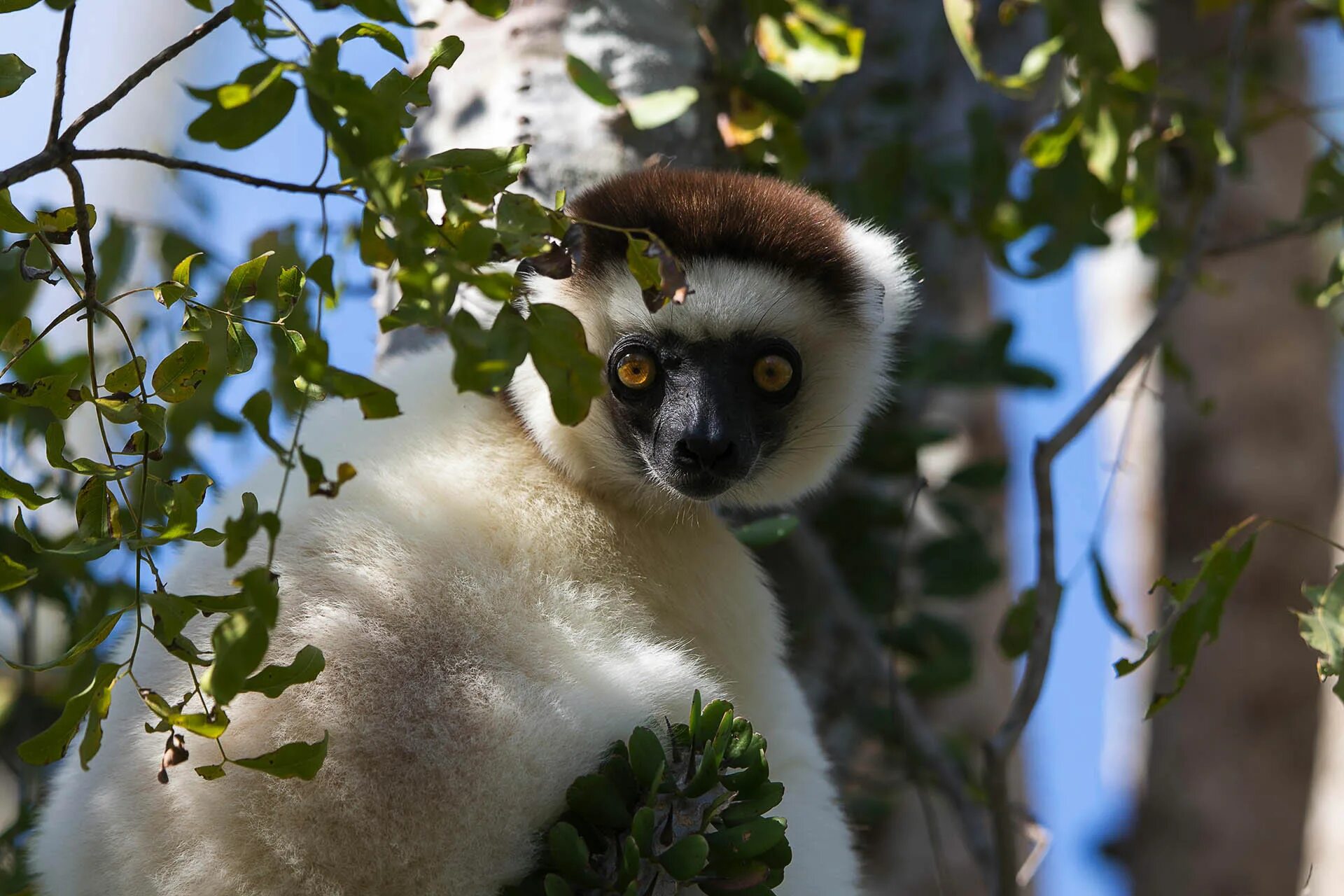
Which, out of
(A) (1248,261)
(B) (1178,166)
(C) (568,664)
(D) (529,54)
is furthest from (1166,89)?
(A) (1248,261)

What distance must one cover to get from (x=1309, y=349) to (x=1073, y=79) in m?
7.38

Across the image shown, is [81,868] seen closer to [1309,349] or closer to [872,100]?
[872,100]

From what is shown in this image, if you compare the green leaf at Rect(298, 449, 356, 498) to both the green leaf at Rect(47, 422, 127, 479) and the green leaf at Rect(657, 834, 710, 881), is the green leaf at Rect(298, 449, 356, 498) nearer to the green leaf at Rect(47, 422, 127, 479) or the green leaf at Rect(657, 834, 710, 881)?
the green leaf at Rect(47, 422, 127, 479)

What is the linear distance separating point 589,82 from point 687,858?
2.11m

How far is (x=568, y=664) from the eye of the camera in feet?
7.66

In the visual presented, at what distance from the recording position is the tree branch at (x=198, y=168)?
1.72 m

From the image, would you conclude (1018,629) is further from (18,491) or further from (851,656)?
(18,491)

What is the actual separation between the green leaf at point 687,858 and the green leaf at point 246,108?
4.18 feet

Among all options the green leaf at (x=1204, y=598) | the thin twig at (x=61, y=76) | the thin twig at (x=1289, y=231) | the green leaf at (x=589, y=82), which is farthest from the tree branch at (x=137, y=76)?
the thin twig at (x=1289, y=231)

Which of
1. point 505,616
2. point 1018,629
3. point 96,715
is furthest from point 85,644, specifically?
point 1018,629

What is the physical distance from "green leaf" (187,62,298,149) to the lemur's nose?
58.5 inches

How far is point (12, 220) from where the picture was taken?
72.9 inches

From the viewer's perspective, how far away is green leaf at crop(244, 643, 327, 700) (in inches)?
65.4

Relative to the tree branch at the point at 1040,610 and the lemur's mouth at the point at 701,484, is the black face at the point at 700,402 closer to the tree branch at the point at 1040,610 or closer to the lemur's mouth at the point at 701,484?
the lemur's mouth at the point at 701,484
